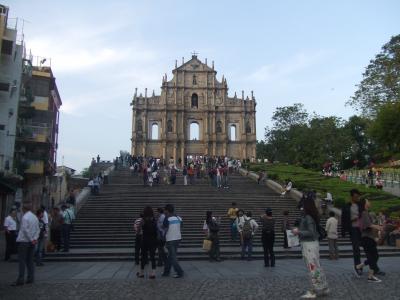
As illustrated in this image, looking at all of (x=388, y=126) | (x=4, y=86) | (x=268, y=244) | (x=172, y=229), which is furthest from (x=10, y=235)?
(x=388, y=126)

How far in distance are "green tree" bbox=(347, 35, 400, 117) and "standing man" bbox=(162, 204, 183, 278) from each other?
30.5 m

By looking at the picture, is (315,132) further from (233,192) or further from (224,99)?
(233,192)

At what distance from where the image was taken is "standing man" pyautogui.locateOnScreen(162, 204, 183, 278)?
1071cm

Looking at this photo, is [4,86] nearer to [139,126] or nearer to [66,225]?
[66,225]

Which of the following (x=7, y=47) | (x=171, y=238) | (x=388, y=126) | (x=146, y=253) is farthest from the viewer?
(x=388, y=126)

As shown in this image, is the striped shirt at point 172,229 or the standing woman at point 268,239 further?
the standing woman at point 268,239

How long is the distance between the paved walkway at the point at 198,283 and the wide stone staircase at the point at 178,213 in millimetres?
2324

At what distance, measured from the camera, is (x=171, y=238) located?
1098cm

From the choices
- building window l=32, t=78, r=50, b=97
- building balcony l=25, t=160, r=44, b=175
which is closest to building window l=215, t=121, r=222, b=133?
building window l=32, t=78, r=50, b=97

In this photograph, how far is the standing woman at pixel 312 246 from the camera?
26.2 ft

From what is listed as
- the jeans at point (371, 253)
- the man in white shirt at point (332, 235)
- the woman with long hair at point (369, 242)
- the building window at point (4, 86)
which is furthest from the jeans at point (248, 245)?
the building window at point (4, 86)

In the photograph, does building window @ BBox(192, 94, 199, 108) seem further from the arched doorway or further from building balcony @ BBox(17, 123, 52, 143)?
building balcony @ BBox(17, 123, 52, 143)

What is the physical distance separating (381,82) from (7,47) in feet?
90.4

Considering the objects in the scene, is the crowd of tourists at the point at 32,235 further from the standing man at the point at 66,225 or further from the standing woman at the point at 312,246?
the standing woman at the point at 312,246
